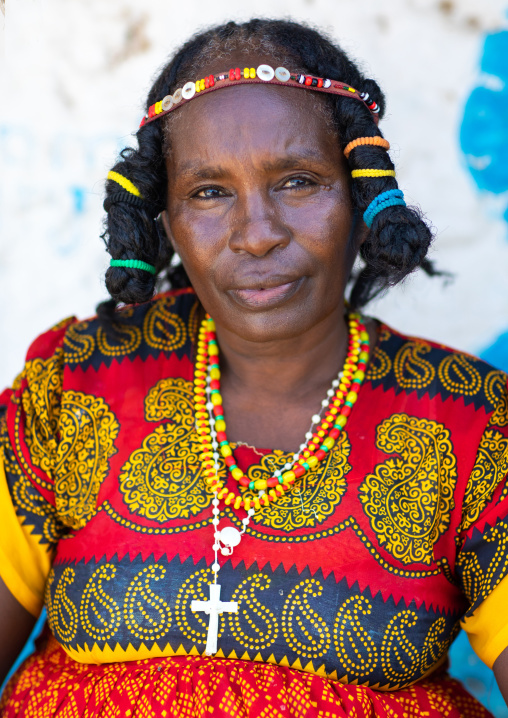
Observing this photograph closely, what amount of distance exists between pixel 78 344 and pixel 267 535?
29.6 inches

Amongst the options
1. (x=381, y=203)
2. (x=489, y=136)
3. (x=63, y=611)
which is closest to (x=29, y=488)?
(x=63, y=611)

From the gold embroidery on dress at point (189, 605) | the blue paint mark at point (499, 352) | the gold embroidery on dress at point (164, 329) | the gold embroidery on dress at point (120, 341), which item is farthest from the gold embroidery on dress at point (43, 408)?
the blue paint mark at point (499, 352)

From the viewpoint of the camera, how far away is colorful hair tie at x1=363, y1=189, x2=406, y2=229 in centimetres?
174

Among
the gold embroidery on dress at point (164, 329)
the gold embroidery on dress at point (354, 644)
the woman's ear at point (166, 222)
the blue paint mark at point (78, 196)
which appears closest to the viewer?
the gold embroidery on dress at point (354, 644)

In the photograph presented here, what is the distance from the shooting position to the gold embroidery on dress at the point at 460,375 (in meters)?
1.89

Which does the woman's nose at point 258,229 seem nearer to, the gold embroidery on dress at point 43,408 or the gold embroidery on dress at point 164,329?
the gold embroidery on dress at point 164,329

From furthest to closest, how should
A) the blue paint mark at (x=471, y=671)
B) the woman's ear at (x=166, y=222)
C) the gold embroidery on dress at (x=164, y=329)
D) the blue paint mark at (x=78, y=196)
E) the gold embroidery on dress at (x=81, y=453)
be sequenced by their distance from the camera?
the blue paint mark at (x=78, y=196), the blue paint mark at (x=471, y=671), the gold embroidery on dress at (x=164, y=329), the woman's ear at (x=166, y=222), the gold embroidery on dress at (x=81, y=453)

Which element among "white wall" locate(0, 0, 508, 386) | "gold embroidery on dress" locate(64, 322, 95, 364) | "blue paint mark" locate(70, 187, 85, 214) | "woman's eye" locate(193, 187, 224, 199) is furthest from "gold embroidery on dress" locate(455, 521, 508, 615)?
"blue paint mark" locate(70, 187, 85, 214)

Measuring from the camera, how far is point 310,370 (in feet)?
6.47

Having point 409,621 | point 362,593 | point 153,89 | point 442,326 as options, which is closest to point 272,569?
point 362,593

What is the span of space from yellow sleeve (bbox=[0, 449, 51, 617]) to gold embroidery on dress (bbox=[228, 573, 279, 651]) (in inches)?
21.5

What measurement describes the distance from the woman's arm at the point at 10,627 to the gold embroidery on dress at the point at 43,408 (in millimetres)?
328

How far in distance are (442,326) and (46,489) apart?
5.33 ft

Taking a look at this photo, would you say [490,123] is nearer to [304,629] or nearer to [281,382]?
[281,382]
